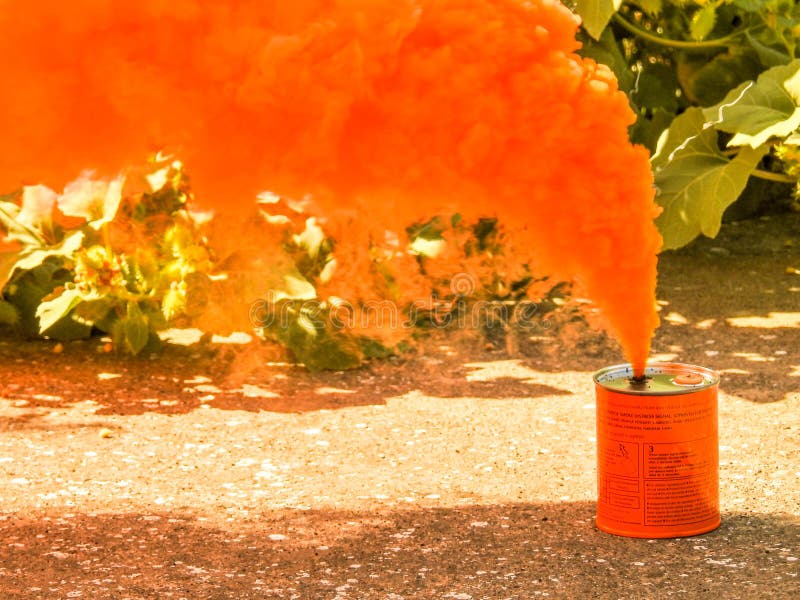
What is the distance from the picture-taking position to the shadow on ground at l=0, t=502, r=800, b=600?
9.23 ft

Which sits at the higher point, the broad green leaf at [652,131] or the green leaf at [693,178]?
the broad green leaf at [652,131]

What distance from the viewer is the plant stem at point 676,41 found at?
5594 millimetres

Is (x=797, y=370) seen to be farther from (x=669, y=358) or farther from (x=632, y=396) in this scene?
(x=632, y=396)

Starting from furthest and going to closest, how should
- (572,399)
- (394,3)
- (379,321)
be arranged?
(379,321)
(572,399)
(394,3)

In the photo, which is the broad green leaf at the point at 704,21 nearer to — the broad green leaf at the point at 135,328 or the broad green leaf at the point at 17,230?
the broad green leaf at the point at 135,328

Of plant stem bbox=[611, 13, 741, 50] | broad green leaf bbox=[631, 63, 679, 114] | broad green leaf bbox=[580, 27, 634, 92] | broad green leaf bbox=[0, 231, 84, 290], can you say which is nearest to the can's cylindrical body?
broad green leaf bbox=[0, 231, 84, 290]

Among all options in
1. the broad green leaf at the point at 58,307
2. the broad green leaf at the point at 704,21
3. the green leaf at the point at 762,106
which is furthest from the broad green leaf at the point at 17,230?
the broad green leaf at the point at 704,21

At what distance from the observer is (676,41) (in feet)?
18.9

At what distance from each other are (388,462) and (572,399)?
0.89 metres

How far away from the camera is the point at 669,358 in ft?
15.8

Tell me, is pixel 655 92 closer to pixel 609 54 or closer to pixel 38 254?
pixel 609 54

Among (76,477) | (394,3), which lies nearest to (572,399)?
(76,477)

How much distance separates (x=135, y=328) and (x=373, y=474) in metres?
1.42

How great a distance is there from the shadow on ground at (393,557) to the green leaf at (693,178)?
1690 mm
